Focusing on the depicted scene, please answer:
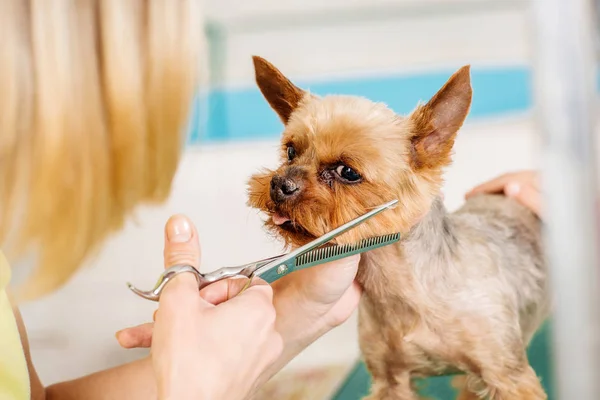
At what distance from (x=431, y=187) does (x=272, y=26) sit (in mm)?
349

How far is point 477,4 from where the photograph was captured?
85cm

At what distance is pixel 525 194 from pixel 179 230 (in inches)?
18.8

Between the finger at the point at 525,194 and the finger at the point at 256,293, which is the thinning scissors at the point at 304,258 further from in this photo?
the finger at the point at 525,194

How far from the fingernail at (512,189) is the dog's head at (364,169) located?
15 centimetres

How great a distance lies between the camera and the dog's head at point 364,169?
0.73 meters

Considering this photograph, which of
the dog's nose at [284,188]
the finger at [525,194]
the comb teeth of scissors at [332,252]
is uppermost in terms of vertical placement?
the dog's nose at [284,188]

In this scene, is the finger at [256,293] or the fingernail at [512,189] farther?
the fingernail at [512,189]

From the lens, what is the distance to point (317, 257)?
2.38 feet

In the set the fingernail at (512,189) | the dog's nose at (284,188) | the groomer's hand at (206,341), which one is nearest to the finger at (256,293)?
the groomer's hand at (206,341)

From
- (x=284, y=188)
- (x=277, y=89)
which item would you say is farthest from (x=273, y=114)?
(x=284, y=188)

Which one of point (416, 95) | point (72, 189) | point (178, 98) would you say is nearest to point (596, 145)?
point (416, 95)

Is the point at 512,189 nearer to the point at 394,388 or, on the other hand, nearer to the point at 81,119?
the point at 394,388

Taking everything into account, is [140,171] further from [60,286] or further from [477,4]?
[477,4]

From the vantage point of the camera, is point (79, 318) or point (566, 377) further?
point (79, 318)
